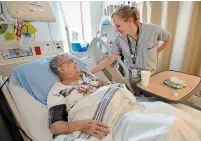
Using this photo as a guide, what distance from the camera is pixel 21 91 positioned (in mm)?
1295

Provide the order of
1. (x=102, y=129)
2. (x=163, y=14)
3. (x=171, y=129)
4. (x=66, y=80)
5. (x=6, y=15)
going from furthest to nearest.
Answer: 1. (x=163, y=14)
2. (x=6, y=15)
3. (x=66, y=80)
4. (x=102, y=129)
5. (x=171, y=129)

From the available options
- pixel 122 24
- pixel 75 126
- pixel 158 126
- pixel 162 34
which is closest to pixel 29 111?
pixel 75 126

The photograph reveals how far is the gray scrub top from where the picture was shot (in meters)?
1.56

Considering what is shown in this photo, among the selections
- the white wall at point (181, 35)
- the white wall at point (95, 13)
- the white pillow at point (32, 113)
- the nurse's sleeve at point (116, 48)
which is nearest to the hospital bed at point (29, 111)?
the white pillow at point (32, 113)

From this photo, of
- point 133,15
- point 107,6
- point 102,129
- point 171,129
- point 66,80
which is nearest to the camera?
point 171,129

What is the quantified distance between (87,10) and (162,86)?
1.65m

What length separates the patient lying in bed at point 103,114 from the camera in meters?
0.89

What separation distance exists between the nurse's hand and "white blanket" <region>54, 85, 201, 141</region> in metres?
0.02

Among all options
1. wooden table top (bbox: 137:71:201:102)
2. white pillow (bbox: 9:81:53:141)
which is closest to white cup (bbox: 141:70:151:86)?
wooden table top (bbox: 137:71:201:102)

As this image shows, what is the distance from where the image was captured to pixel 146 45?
62.0 inches

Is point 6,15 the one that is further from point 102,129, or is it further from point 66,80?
point 102,129

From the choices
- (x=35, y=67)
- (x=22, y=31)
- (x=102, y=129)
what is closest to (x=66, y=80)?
(x=35, y=67)

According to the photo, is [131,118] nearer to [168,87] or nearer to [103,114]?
[103,114]

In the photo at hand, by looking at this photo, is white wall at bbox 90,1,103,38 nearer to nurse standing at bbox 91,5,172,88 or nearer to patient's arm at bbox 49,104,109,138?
nurse standing at bbox 91,5,172,88
